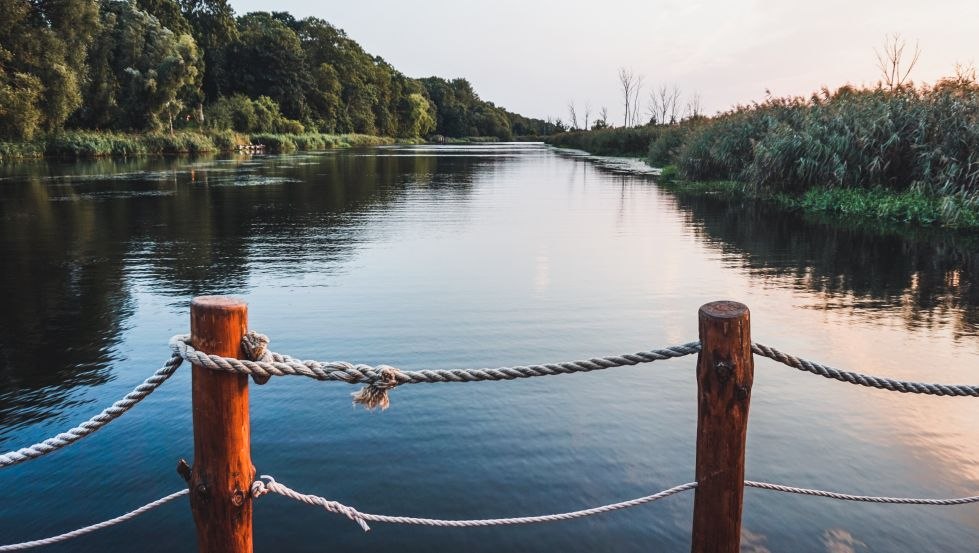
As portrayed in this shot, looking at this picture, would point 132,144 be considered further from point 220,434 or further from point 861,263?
point 220,434

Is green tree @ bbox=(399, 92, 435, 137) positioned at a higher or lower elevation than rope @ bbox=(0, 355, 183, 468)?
higher

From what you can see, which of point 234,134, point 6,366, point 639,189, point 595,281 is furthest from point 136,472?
point 234,134

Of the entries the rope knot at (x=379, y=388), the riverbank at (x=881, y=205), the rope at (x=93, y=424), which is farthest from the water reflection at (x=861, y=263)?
the rope at (x=93, y=424)

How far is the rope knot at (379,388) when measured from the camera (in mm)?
2674

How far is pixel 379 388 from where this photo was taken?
8.88 feet

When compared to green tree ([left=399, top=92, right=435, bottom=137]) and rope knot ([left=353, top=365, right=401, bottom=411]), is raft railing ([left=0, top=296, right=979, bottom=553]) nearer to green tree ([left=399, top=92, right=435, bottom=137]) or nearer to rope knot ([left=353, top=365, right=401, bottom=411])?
rope knot ([left=353, top=365, right=401, bottom=411])

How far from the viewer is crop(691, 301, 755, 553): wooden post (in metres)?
2.65

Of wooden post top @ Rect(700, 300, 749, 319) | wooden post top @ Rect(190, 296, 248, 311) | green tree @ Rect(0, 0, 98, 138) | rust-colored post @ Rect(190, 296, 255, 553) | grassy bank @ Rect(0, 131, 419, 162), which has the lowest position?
rust-colored post @ Rect(190, 296, 255, 553)

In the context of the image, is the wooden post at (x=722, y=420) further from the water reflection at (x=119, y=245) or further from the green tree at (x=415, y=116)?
the green tree at (x=415, y=116)

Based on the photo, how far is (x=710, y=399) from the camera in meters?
2.73

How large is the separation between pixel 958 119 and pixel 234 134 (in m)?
56.7

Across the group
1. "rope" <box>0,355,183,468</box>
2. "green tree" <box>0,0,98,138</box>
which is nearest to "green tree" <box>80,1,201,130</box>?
"green tree" <box>0,0,98,138</box>

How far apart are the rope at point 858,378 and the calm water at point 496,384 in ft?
4.89

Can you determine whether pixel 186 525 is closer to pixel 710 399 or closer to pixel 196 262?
pixel 710 399
